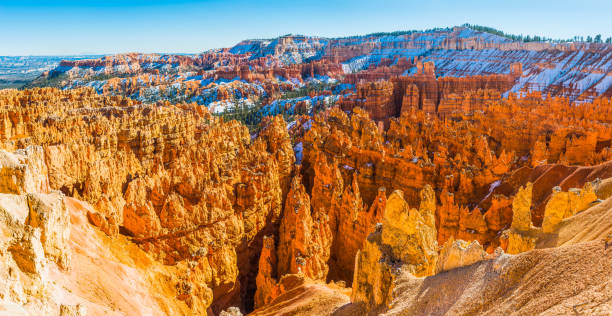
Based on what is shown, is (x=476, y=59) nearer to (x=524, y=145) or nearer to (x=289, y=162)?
(x=524, y=145)

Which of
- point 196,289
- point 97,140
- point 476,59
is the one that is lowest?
point 196,289

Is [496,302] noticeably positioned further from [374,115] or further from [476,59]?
[476,59]

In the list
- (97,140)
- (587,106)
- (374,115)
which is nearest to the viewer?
(97,140)

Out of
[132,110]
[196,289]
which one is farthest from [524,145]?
[132,110]

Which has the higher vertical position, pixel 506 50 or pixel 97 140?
pixel 506 50

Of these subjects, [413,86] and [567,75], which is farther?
[567,75]

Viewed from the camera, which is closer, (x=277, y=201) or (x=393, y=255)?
(x=393, y=255)

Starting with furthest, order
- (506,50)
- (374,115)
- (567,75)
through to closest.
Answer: (506,50) < (567,75) < (374,115)

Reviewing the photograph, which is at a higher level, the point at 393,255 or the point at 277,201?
the point at 393,255

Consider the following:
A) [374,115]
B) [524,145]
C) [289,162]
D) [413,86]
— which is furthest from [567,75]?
[289,162]
